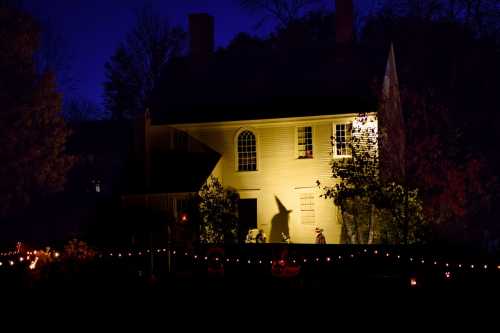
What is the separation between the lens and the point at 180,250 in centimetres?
1988

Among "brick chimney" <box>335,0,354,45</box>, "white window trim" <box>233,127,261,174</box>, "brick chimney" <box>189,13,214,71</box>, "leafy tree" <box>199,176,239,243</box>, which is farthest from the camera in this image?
"brick chimney" <box>189,13,214,71</box>

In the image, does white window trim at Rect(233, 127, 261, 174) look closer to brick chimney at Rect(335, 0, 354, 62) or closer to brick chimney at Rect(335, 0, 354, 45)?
brick chimney at Rect(335, 0, 354, 62)

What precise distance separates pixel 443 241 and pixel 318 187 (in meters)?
5.57

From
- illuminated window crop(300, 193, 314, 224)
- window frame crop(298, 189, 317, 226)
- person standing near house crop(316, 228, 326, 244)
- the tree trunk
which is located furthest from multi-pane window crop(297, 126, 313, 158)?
the tree trunk

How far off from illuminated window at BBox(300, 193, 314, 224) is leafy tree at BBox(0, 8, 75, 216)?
42.1 feet

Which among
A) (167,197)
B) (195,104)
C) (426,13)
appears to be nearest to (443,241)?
(167,197)

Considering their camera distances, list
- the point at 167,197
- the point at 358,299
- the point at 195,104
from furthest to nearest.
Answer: the point at 195,104 < the point at 167,197 < the point at 358,299

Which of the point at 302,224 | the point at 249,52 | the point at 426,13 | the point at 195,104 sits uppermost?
the point at 426,13

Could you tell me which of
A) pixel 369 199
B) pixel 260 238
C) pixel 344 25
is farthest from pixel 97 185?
pixel 369 199

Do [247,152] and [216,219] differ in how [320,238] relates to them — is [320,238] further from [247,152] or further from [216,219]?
[247,152]

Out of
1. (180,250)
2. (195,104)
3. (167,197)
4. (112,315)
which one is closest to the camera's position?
(112,315)

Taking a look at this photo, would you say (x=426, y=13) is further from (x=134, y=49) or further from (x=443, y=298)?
(x=443, y=298)

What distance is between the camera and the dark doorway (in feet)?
87.2

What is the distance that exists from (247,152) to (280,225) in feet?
10.8
